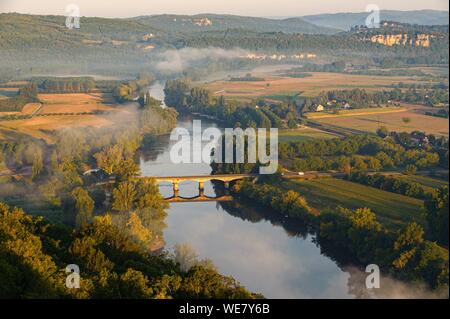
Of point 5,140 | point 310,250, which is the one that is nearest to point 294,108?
point 5,140

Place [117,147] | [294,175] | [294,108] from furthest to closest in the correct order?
[294,108]
[117,147]
[294,175]

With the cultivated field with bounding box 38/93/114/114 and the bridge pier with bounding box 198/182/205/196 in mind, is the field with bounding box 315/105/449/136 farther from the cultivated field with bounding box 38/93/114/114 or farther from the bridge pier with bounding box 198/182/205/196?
A: the cultivated field with bounding box 38/93/114/114

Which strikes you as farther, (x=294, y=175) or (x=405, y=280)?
(x=294, y=175)

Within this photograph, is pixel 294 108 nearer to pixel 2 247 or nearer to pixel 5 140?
pixel 5 140

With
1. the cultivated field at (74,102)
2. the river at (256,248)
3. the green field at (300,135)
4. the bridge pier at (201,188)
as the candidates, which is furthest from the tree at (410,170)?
the cultivated field at (74,102)

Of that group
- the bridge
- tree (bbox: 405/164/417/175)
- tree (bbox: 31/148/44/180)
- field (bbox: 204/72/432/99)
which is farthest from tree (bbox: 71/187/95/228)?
field (bbox: 204/72/432/99)
